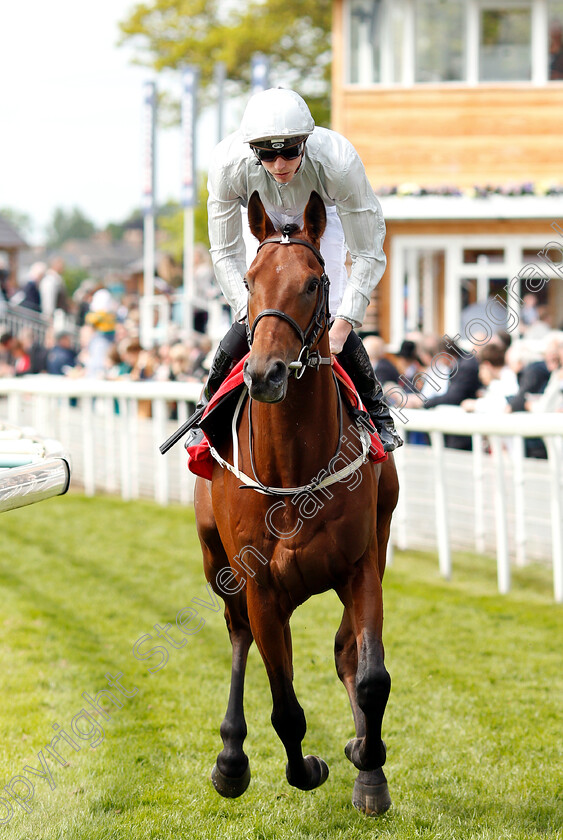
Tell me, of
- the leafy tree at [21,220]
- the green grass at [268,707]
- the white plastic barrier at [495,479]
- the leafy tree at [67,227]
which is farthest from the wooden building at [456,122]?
the leafy tree at [21,220]

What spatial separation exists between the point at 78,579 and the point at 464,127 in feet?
30.7

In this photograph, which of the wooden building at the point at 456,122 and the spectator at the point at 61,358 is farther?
the spectator at the point at 61,358

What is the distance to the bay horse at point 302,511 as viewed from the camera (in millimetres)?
3135

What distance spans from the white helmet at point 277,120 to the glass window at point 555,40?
12000mm

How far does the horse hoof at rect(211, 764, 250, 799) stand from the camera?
3670 millimetres

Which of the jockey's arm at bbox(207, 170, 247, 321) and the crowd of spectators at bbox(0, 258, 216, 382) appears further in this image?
the crowd of spectators at bbox(0, 258, 216, 382)

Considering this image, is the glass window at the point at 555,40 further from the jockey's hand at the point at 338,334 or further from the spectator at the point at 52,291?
the jockey's hand at the point at 338,334

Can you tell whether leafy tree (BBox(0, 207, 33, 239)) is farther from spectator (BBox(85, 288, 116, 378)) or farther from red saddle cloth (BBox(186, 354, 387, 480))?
red saddle cloth (BBox(186, 354, 387, 480))

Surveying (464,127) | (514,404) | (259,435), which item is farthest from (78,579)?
(464,127)

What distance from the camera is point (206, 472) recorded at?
3848 millimetres

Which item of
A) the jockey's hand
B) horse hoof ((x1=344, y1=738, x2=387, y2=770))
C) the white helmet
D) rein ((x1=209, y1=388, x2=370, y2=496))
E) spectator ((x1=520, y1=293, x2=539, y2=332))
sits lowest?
horse hoof ((x1=344, y1=738, x2=387, y2=770))

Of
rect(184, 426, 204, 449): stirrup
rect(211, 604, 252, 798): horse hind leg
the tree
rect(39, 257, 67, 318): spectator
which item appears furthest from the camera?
the tree

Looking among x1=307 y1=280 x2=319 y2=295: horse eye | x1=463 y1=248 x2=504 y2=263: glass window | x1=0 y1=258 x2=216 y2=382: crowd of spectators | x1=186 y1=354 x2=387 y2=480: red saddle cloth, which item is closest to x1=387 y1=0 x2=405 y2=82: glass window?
x1=463 y1=248 x2=504 y2=263: glass window

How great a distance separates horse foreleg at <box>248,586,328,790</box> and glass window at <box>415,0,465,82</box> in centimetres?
1213
